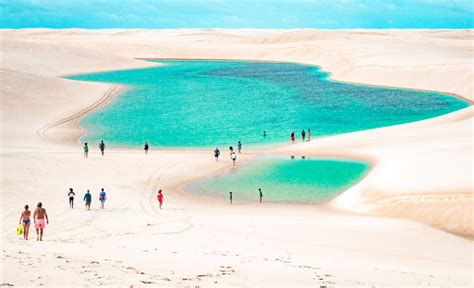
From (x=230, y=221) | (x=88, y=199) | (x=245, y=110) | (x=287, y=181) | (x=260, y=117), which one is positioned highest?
(x=245, y=110)

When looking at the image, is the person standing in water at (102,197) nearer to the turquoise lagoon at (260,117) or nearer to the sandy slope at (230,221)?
the sandy slope at (230,221)

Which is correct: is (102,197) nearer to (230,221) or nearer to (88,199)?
(88,199)

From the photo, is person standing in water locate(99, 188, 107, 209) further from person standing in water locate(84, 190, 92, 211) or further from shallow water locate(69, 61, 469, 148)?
shallow water locate(69, 61, 469, 148)

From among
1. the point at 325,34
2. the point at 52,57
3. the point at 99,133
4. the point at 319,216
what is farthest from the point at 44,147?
the point at 325,34

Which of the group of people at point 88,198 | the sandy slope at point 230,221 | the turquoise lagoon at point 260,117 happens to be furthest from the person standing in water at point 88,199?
the turquoise lagoon at point 260,117

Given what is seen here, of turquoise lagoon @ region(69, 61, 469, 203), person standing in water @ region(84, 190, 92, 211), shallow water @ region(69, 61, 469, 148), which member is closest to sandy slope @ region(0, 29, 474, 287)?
person standing in water @ region(84, 190, 92, 211)

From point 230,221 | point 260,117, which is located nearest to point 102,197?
point 230,221

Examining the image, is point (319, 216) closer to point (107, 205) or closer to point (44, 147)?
point (107, 205)
